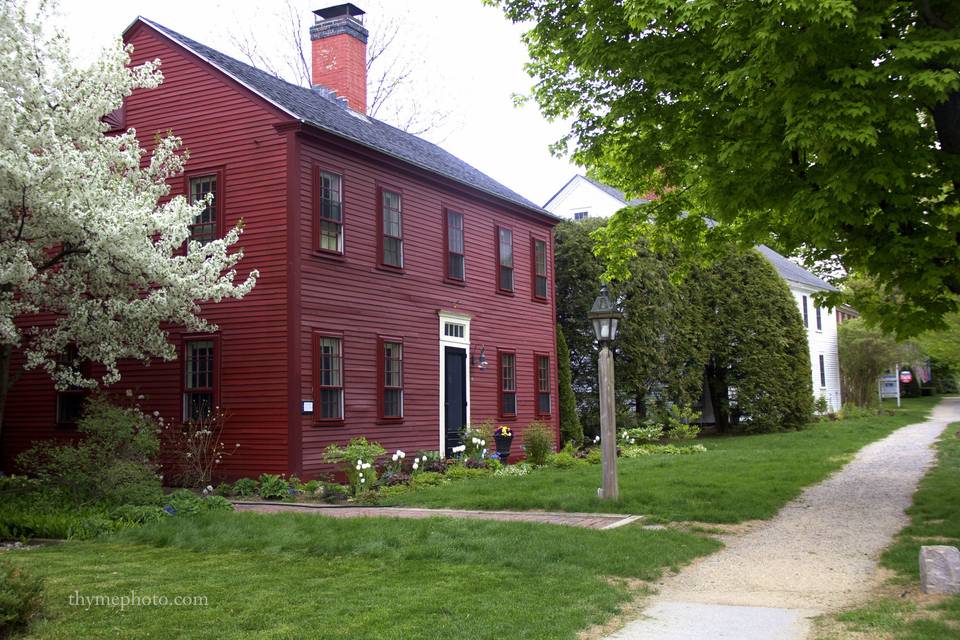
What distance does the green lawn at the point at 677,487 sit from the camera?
11.2 metres

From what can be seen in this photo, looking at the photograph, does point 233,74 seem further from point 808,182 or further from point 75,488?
point 808,182

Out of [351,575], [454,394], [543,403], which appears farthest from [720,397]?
[351,575]

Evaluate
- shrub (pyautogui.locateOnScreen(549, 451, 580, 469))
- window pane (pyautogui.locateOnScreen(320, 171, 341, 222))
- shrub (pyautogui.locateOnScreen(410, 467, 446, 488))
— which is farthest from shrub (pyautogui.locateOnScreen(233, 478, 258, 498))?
shrub (pyautogui.locateOnScreen(549, 451, 580, 469))

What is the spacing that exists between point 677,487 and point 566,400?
10553 millimetres

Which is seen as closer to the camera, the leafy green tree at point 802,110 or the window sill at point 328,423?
the leafy green tree at point 802,110

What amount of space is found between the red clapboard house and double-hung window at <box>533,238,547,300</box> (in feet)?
8.96

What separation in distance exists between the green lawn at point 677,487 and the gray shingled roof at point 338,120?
22.0 ft

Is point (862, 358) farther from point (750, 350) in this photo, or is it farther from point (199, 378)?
point (199, 378)

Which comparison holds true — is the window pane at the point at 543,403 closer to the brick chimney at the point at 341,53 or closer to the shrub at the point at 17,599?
the brick chimney at the point at 341,53

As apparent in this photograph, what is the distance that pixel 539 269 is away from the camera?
22.8 m

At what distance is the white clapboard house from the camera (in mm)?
33344

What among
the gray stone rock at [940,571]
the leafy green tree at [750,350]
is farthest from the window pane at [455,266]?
the gray stone rock at [940,571]

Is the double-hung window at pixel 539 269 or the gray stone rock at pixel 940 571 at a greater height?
the double-hung window at pixel 539 269

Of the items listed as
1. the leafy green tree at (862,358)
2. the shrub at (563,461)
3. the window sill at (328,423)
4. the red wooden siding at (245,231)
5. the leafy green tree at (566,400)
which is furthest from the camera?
the leafy green tree at (862,358)
